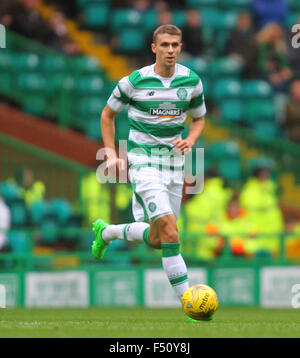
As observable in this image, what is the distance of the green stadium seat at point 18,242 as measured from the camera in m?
13.5

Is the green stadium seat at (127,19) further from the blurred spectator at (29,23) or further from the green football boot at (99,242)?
the green football boot at (99,242)

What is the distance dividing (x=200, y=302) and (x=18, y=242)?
6129 mm

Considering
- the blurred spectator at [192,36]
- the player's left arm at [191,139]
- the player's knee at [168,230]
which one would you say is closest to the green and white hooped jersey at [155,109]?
the player's left arm at [191,139]

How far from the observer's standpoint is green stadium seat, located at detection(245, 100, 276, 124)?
17.6m

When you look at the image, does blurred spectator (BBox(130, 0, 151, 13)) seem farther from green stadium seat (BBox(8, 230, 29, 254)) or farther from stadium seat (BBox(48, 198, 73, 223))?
green stadium seat (BBox(8, 230, 29, 254))

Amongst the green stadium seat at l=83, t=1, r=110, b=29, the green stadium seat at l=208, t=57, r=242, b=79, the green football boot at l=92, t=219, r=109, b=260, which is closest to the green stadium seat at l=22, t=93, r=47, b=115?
the green stadium seat at l=208, t=57, r=242, b=79

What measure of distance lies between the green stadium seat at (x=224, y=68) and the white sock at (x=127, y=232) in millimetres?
9270

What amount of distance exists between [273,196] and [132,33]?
496cm

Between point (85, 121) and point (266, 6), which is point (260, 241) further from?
point (266, 6)

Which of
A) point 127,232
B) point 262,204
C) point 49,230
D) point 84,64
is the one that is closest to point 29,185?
point 49,230

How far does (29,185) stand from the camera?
1441 cm

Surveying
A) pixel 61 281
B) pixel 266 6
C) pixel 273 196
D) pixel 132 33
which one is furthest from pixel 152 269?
pixel 266 6

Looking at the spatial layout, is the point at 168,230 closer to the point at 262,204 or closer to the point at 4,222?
the point at 4,222

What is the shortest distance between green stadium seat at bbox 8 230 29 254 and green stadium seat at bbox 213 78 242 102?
5.55m
